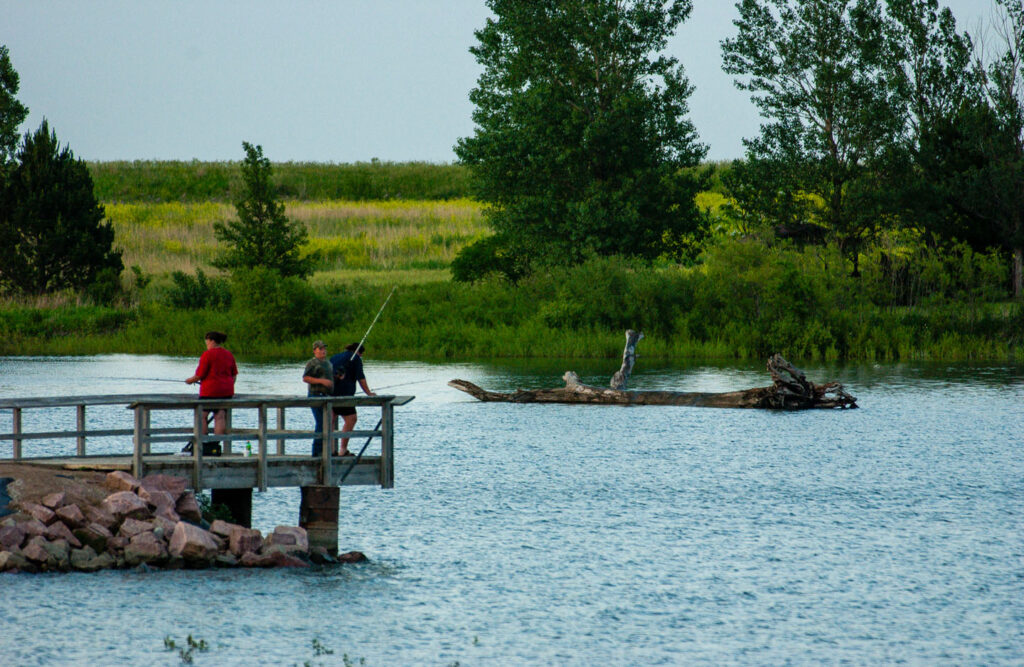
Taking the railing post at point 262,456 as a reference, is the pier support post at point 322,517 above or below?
below

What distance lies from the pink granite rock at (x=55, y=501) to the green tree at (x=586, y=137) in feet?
136

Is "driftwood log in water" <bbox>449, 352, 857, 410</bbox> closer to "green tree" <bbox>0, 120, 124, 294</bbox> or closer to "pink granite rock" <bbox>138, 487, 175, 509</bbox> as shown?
"pink granite rock" <bbox>138, 487, 175, 509</bbox>

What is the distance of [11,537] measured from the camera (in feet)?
51.7

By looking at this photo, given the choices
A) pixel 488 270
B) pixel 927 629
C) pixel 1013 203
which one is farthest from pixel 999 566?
pixel 488 270

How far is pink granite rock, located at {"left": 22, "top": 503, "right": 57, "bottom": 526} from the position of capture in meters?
15.7

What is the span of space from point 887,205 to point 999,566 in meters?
40.5

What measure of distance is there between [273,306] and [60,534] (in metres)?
43.1

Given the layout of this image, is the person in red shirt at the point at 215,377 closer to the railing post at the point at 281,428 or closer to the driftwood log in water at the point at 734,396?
the railing post at the point at 281,428

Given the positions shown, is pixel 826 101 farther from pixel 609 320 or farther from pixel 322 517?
pixel 322 517

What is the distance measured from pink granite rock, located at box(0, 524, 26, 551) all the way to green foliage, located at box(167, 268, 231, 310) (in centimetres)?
4765

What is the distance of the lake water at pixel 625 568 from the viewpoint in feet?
46.4

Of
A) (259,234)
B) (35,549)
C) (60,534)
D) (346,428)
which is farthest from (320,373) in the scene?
(259,234)

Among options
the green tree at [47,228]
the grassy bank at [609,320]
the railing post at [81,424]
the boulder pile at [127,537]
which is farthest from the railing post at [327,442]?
the green tree at [47,228]

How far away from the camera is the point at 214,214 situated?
95188 mm
